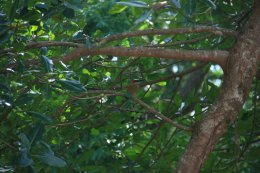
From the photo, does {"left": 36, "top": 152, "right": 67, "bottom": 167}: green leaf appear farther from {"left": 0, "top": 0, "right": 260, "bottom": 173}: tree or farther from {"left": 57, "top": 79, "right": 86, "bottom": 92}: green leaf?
{"left": 57, "top": 79, "right": 86, "bottom": 92}: green leaf

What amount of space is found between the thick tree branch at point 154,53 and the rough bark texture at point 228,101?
6cm

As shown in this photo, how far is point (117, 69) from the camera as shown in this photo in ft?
9.78

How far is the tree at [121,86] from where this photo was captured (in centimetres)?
208

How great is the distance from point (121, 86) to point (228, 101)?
2.04 ft

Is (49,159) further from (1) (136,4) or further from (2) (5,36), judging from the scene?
(1) (136,4)

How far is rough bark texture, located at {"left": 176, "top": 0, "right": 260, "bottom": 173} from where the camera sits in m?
2.14

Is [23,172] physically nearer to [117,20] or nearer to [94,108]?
[94,108]

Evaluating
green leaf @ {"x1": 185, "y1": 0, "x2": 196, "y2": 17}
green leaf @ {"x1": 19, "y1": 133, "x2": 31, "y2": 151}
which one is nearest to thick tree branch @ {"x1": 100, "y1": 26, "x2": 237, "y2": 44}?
green leaf @ {"x1": 185, "y1": 0, "x2": 196, "y2": 17}

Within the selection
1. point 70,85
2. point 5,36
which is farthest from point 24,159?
point 5,36

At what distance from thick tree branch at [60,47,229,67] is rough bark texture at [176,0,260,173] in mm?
59

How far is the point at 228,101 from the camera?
2.19 meters

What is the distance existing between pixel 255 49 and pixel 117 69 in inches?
37.0

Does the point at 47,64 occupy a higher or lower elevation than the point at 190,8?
lower

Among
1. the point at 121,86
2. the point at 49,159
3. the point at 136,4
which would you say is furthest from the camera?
the point at 121,86
